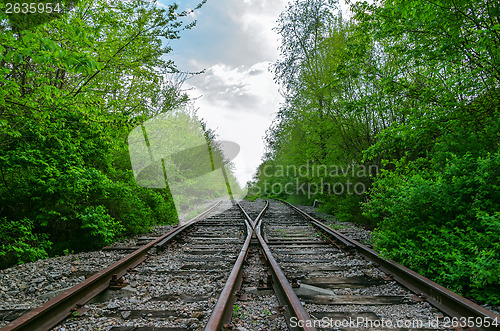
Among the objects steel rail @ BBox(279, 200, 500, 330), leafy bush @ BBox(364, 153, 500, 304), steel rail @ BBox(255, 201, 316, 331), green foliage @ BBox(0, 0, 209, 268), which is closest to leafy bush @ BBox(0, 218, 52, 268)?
green foliage @ BBox(0, 0, 209, 268)

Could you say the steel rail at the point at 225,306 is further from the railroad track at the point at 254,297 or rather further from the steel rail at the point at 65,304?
the steel rail at the point at 65,304

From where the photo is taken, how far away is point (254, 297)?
355cm

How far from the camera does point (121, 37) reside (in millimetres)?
5371

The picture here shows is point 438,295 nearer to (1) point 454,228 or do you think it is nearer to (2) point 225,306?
(1) point 454,228

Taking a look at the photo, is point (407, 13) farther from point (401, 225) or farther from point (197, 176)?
point (197, 176)

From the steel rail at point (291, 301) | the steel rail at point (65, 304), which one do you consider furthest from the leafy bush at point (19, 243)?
the steel rail at point (291, 301)

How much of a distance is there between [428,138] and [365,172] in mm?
5429

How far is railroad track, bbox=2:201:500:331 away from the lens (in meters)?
2.77

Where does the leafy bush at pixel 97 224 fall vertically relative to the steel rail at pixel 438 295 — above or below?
above

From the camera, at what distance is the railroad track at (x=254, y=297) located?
9.09 feet

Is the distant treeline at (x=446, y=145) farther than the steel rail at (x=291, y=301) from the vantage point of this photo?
Yes

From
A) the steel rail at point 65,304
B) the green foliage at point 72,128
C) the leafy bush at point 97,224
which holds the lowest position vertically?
the steel rail at point 65,304

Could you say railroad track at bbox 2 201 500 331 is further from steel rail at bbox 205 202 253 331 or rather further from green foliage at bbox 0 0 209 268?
green foliage at bbox 0 0 209 268

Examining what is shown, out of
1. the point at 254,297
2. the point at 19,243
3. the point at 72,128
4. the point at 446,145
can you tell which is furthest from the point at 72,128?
the point at 446,145
